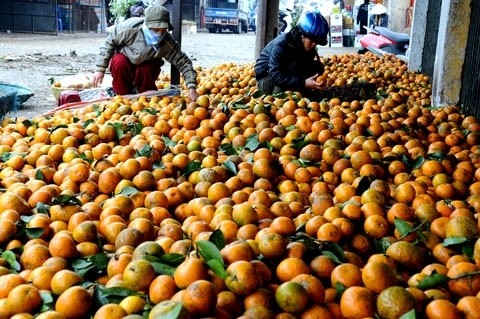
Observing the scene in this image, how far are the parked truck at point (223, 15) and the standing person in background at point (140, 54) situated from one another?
30.8 m

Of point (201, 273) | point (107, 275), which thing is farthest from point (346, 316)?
point (107, 275)

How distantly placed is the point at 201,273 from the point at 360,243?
0.81 m

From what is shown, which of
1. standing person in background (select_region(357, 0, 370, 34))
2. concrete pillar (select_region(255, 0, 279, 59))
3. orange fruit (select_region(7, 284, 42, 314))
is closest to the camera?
orange fruit (select_region(7, 284, 42, 314))

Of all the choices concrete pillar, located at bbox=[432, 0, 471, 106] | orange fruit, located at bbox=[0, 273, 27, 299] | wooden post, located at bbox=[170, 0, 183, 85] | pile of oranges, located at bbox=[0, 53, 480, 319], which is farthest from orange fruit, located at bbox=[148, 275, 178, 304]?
wooden post, located at bbox=[170, 0, 183, 85]

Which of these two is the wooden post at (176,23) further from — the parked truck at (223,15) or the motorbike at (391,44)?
the parked truck at (223,15)

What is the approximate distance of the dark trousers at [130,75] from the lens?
589 centimetres

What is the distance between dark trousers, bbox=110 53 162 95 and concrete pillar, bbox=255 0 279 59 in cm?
406

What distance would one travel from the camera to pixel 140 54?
19.3 feet

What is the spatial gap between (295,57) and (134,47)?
67.2 inches

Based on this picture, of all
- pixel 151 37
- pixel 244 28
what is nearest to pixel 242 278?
pixel 151 37

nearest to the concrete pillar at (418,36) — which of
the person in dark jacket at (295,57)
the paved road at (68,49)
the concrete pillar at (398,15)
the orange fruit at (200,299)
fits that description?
the person in dark jacket at (295,57)

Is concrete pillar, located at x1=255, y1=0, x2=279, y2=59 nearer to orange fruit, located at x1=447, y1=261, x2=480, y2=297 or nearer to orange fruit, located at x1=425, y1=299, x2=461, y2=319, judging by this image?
orange fruit, located at x1=447, y1=261, x2=480, y2=297

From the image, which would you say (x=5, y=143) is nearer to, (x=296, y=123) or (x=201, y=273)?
(x=296, y=123)

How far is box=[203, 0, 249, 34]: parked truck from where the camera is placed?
3591 cm
